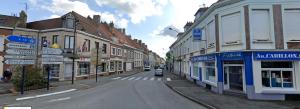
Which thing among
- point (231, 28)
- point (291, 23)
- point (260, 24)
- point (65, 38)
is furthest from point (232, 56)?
point (65, 38)

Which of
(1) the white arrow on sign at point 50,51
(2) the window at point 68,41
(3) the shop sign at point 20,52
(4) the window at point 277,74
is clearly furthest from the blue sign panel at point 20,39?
(4) the window at point 277,74

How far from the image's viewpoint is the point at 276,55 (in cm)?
1234

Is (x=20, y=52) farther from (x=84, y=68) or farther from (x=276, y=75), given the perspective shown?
(x=276, y=75)

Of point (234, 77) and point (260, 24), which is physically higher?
point (260, 24)

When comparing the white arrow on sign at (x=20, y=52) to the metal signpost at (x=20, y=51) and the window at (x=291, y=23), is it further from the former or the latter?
the window at (x=291, y=23)

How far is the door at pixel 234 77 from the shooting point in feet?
44.3

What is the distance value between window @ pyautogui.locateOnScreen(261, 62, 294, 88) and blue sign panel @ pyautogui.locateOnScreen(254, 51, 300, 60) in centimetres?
54

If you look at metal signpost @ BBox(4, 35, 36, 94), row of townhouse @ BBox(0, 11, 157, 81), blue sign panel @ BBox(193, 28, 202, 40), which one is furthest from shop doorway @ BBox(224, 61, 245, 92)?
row of townhouse @ BBox(0, 11, 157, 81)

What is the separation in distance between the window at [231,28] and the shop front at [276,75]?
1732mm

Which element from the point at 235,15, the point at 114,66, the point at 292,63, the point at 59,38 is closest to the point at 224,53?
the point at 235,15

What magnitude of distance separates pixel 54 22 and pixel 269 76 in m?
26.4

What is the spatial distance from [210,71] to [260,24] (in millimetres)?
5621

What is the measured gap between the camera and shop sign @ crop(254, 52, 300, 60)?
479 inches

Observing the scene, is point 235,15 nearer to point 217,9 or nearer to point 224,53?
point 217,9
